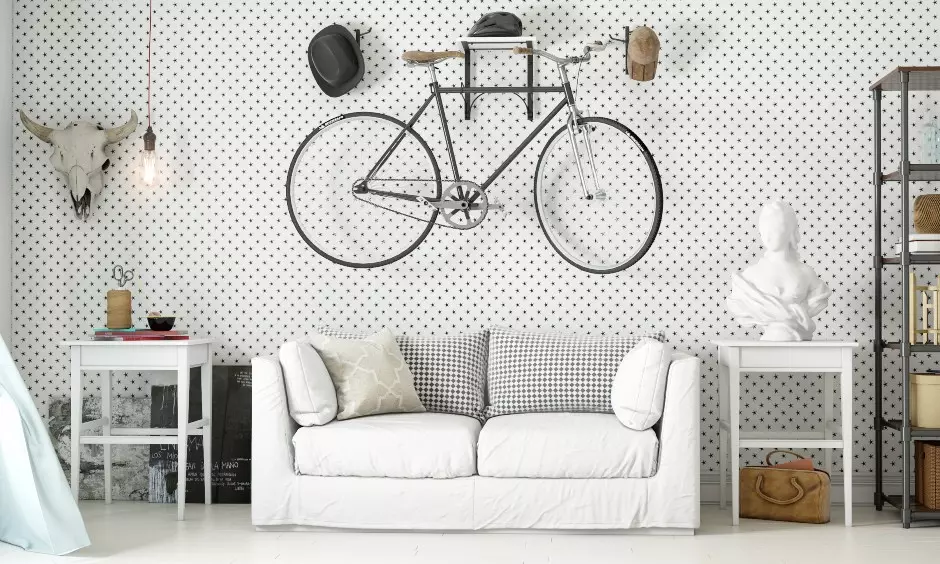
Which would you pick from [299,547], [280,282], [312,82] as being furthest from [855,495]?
[312,82]

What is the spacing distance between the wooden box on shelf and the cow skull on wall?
3776 mm

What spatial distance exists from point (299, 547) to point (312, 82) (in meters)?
2.18

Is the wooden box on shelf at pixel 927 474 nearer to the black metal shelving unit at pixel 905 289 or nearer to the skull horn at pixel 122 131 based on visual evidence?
the black metal shelving unit at pixel 905 289

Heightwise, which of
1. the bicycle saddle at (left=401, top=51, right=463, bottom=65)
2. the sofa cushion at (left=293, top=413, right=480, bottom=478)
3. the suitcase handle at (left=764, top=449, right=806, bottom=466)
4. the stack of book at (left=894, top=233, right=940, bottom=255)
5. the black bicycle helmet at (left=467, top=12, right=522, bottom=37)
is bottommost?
the suitcase handle at (left=764, top=449, right=806, bottom=466)

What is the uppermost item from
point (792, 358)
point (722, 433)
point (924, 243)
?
point (924, 243)

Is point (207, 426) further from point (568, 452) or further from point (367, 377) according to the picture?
point (568, 452)

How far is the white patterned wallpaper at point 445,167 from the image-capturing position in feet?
13.9

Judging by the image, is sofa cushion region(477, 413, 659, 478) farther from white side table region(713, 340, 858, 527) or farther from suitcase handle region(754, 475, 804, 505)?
suitcase handle region(754, 475, 804, 505)

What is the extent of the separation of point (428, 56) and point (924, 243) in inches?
87.5

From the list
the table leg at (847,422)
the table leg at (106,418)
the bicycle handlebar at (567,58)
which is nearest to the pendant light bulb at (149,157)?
the table leg at (106,418)

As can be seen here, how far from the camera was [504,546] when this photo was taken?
3.34 m

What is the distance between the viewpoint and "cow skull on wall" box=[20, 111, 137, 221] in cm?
432

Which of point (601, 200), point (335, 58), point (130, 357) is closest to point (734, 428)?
point (601, 200)

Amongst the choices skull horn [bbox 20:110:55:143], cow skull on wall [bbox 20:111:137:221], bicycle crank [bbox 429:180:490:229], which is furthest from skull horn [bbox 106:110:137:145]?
bicycle crank [bbox 429:180:490:229]
